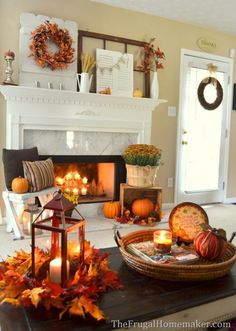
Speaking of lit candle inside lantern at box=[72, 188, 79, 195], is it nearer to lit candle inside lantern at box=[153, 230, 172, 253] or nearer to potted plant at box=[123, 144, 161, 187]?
potted plant at box=[123, 144, 161, 187]

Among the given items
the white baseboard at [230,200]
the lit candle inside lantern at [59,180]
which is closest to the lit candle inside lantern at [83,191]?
the lit candle inside lantern at [59,180]

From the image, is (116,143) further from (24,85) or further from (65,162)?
(24,85)

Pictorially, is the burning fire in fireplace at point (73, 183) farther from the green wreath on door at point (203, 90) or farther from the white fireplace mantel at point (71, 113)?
the green wreath on door at point (203, 90)

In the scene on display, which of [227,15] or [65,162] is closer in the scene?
[65,162]

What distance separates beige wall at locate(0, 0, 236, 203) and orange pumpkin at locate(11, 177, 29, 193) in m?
0.54

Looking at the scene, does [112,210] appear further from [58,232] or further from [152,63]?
[58,232]

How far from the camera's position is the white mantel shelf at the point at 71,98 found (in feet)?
10.6

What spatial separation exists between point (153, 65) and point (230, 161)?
197 cm

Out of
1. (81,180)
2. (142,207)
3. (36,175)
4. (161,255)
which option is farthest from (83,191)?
(161,255)

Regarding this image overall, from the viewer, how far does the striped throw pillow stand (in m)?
2.99

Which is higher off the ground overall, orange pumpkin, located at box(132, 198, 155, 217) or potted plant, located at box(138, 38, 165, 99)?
potted plant, located at box(138, 38, 165, 99)

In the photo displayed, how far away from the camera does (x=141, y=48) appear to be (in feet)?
13.0

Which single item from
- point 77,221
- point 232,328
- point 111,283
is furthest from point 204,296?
point 77,221

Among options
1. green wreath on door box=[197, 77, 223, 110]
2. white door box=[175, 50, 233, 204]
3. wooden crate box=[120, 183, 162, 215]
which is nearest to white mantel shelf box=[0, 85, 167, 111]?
white door box=[175, 50, 233, 204]
